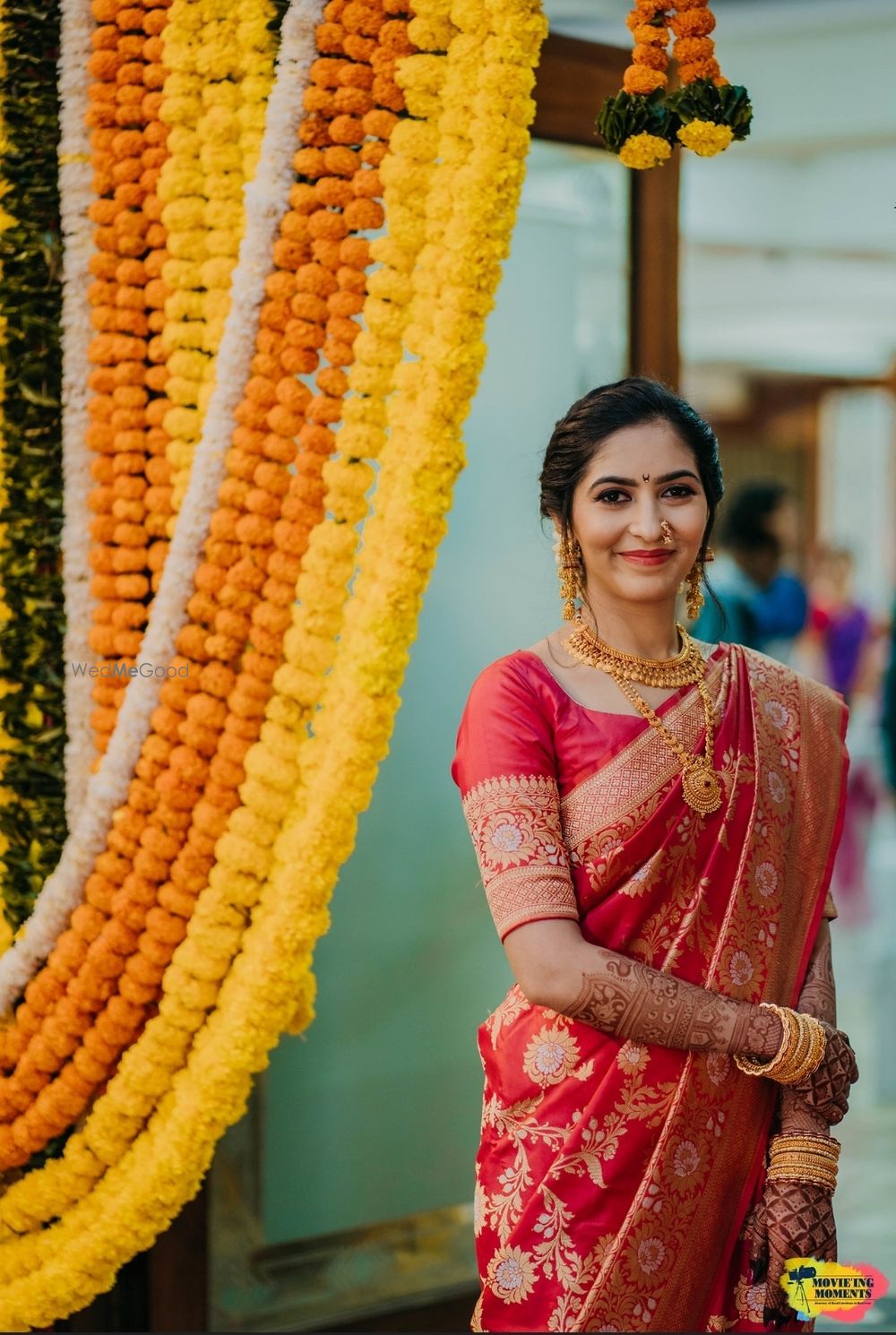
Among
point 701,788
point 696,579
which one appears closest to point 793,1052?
point 701,788

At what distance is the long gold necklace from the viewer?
1.50m

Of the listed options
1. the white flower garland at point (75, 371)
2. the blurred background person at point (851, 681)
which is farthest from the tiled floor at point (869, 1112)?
the white flower garland at point (75, 371)

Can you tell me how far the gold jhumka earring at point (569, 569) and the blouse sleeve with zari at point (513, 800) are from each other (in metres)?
0.11

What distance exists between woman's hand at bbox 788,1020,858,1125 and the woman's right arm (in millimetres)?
78

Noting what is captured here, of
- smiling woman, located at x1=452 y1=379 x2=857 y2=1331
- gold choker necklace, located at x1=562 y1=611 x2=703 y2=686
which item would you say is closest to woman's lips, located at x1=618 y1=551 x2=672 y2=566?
smiling woman, located at x1=452 y1=379 x2=857 y2=1331

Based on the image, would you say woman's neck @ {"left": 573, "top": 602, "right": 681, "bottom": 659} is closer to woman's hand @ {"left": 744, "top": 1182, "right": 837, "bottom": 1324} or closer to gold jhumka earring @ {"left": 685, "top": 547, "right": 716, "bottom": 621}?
gold jhumka earring @ {"left": 685, "top": 547, "right": 716, "bottom": 621}

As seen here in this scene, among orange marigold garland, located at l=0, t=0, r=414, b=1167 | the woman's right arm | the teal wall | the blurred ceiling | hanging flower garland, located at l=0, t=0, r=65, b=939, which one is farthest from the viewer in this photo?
the blurred ceiling

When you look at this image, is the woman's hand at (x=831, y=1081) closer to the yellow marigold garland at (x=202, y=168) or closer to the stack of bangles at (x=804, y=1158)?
the stack of bangles at (x=804, y=1158)

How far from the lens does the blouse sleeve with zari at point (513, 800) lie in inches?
55.7

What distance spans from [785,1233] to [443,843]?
1.12 meters

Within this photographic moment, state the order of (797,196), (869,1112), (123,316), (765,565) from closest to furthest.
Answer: (123,316), (869,1112), (765,565), (797,196)

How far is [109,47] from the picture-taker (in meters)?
1.90

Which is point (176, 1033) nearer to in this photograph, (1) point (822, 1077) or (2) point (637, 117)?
(1) point (822, 1077)

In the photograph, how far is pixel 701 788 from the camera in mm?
1501
